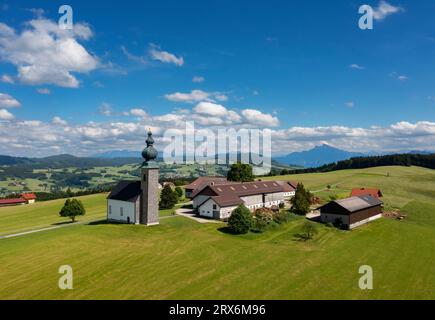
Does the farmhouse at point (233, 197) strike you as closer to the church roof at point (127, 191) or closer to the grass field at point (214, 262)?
the grass field at point (214, 262)

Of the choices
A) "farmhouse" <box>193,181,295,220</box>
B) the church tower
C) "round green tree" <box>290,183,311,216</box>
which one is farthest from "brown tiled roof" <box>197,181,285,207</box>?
the church tower

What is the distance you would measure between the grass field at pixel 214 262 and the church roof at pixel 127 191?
6137 mm

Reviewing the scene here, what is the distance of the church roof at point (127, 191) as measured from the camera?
58.8 m

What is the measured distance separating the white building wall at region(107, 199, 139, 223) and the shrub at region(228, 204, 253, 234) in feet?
56.3

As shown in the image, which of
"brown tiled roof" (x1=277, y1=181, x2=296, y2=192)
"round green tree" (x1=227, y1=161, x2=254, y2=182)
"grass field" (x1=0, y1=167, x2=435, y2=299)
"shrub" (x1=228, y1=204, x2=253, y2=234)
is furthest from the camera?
"round green tree" (x1=227, y1=161, x2=254, y2=182)

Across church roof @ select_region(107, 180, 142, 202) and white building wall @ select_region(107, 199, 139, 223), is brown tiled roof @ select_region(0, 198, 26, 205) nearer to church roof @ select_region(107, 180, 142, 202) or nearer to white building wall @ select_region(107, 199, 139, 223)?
church roof @ select_region(107, 180, 142, 202)

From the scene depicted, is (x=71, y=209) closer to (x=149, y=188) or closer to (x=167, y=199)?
(x=149, y=188)

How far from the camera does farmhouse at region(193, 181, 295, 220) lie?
64.9 m

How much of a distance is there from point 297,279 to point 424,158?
172237 millimetres

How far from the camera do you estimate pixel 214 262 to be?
40562mm

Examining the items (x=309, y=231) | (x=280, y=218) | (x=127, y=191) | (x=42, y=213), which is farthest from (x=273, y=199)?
(x=42, y=213)

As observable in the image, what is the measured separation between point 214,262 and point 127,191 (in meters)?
27.4

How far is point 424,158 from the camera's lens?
175375mm

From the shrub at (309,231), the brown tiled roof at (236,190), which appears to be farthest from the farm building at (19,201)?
the shrub at (309,231)
